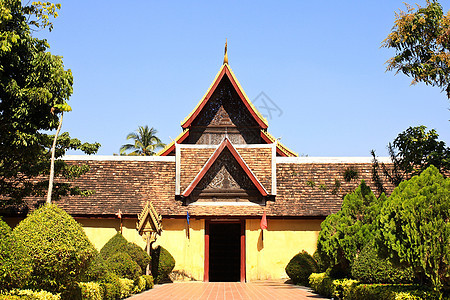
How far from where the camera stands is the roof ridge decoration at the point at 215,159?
20.3m

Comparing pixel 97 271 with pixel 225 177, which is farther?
pixel 225 177

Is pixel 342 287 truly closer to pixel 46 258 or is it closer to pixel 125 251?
pixel 125 251

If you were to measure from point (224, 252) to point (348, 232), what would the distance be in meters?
11.9

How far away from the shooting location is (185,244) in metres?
20.1

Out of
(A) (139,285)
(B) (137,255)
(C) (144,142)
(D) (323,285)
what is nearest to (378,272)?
(D) (323,285)

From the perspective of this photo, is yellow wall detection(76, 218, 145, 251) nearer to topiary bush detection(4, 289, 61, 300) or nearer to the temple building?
the temple building

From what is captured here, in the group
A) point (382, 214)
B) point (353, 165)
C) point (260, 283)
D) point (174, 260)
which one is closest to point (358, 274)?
point (382, 214)

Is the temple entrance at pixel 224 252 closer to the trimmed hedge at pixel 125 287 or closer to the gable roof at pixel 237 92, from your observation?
the gable roof at pixel 237 92

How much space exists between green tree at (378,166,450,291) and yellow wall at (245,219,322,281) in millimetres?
10205

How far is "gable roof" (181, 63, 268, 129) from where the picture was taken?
2288 cm

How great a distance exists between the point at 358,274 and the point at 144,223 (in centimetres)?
838

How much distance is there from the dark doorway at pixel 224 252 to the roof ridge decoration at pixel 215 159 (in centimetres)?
450

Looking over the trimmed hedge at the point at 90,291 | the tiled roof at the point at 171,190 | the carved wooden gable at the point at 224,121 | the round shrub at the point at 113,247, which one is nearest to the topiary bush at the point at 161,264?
the tiled roof at the point at 171,190

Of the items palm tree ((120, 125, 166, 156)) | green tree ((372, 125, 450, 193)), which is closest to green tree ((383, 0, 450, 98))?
green tree ((372, 125, 450, 193))
